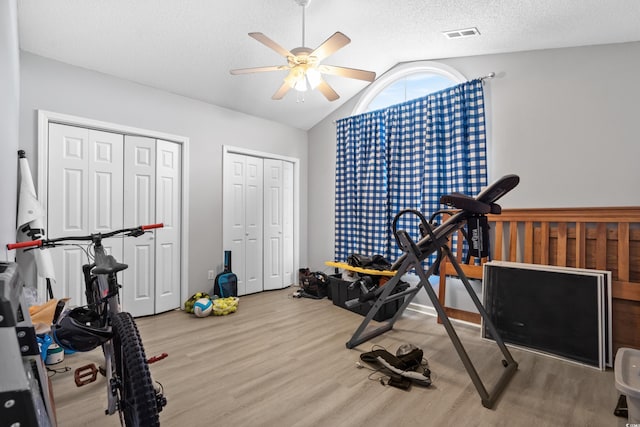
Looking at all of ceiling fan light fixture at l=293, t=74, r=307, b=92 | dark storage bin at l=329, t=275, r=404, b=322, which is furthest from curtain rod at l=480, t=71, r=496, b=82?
dark storage bin at l=329, t=275, r=404, b=322

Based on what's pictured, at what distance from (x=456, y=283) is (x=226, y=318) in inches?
96.4

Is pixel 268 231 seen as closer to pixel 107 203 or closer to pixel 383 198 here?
pixel 383 198

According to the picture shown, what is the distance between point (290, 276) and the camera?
4.86 meters

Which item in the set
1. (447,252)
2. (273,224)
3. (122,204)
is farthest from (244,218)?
(447,252)

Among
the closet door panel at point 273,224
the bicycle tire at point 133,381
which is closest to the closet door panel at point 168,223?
the closet door panel at point 273,224

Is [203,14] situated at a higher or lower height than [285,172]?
higher

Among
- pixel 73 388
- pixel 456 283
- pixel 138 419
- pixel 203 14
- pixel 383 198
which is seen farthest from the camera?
pixel 383 198

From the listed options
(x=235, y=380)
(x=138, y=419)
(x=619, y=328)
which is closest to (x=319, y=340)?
(x=235, y=380)

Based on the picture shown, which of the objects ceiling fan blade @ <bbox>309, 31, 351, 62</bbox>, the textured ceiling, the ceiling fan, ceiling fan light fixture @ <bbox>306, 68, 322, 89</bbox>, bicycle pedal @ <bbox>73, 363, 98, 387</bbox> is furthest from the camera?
ceiling fan light fixture @ <bbox>306, 68, 322, 89</bbox>

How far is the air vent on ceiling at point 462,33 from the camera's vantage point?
109 inches

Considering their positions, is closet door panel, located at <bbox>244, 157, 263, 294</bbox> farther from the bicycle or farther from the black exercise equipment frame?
the bicycle

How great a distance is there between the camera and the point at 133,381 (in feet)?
3.55

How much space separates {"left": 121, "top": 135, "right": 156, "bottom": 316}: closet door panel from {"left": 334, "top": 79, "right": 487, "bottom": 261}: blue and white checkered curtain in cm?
236

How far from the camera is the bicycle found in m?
1.08
